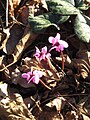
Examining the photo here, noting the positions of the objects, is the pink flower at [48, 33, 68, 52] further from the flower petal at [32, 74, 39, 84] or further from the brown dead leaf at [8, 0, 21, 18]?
the brown dead leaf at [8, 0, 21, 18]

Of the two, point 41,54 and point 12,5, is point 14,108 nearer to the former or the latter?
point 41,54

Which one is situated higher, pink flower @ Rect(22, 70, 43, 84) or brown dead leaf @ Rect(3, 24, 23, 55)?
brown dead leaf @ Rect(3, 24, 23, 55)

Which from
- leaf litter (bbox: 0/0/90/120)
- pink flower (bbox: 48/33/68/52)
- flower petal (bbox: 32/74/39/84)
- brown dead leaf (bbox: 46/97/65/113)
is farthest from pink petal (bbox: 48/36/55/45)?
brown dead leaf (bbox: 46/97/65/113)

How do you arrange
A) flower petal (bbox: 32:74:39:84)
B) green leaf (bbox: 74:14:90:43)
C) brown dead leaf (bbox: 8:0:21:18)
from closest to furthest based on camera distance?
flower petal (bbox: 32:74:39:84) < green leaf (bbox: 74:14:90:43) < brown dead leaf (bbox: 8:0:21:18)

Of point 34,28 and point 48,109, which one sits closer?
point 48,109

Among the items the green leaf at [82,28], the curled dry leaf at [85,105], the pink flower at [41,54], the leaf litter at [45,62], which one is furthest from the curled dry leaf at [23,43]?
the curled dry leaf at [85,105]

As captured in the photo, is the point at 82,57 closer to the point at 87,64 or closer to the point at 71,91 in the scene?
the point at 87,64

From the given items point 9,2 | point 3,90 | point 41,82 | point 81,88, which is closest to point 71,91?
point 81,88
